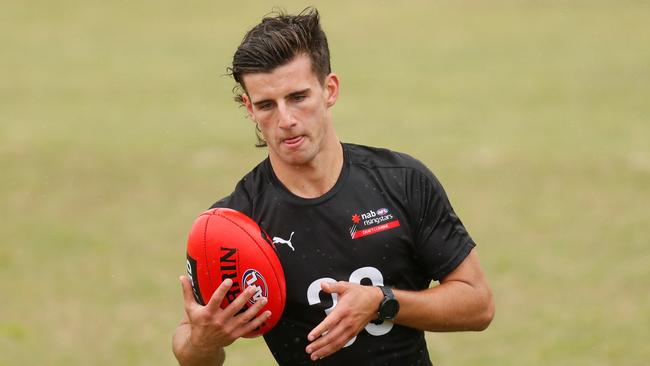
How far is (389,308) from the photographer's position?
5.46m

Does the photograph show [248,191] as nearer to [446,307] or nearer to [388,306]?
[388,306]

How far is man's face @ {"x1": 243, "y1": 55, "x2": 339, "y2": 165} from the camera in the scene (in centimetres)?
561

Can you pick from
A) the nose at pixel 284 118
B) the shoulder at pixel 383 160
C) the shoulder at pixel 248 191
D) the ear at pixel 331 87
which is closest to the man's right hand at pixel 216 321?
the shoulder at pixel 248 191

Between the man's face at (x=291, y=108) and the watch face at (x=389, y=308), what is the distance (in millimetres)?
786

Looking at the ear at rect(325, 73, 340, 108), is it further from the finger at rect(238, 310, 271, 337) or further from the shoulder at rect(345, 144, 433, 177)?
the finger at rect(238, 310, 271, 337)

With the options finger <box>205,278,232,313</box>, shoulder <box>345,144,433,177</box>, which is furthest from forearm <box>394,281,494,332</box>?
finger <box>205,278,232,313</box>

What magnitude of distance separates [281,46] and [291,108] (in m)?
0.29

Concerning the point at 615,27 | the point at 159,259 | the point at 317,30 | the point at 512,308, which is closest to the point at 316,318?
the point at 317,30

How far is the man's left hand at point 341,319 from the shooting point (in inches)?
205

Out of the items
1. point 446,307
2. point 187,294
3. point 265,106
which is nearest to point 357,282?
point 446,307

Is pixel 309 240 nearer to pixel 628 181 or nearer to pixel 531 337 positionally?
pixel 531 337

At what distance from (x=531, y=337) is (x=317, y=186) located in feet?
22.4

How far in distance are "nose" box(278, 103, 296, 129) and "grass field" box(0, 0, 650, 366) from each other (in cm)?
633

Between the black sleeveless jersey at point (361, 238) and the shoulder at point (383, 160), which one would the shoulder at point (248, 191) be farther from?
the shoulder at point (383, 160)
